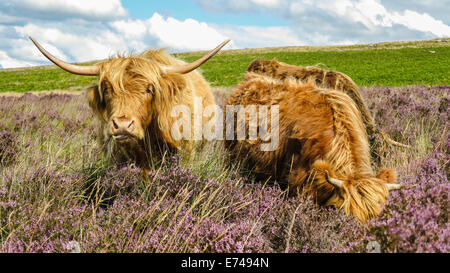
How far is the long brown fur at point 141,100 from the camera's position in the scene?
328 centimetres

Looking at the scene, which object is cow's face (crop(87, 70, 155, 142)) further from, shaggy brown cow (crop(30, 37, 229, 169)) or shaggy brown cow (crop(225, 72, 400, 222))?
shaggy brown cow (crop(225, 72, 400, 222))

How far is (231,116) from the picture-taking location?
4.45 meters

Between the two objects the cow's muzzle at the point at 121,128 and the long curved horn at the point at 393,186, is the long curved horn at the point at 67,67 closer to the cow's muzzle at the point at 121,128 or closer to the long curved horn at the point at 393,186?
the cow's muzzle at the point at 121,128

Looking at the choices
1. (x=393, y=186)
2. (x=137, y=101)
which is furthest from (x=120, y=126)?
(x=393, y=186)

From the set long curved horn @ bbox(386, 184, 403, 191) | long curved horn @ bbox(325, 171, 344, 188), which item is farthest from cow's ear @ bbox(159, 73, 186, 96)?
long curved horn @ bbox(386, 184, 403, 191)

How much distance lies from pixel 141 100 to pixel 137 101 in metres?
0.06

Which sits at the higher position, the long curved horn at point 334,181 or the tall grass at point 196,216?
the long curved horn at point 334,181

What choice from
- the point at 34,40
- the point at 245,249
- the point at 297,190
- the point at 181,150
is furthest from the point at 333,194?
the point at 34,40

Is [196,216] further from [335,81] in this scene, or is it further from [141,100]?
[335,81]

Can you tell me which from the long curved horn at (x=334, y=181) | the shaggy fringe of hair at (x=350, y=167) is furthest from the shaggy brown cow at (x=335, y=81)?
Answer: the long curved horn at (x=334, y=181)

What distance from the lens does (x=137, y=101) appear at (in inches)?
131

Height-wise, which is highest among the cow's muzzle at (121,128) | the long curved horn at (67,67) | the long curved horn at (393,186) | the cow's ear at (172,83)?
the long curved horn at (67,67)

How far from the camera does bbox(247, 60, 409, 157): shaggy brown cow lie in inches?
172
